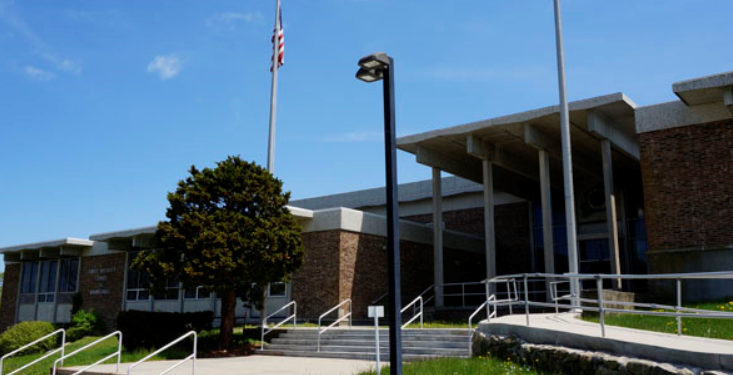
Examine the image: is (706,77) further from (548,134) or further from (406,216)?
(406,216)

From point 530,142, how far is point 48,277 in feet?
87.5

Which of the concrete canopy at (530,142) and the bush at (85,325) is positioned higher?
the concrete canopy at (530,142)

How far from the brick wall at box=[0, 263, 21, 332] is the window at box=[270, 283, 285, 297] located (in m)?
20.3

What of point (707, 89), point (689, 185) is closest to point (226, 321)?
point (689, 185)

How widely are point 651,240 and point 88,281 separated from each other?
1020 inches

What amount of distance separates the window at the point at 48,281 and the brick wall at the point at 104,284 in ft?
9.03

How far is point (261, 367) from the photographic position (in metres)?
14.1

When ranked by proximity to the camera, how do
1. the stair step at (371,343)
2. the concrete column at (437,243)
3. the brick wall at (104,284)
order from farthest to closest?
the brick wall at (104,284) → the concrete column at (437,243) → the stair step at (371,343)

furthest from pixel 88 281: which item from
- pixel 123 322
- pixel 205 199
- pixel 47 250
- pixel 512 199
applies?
pixel 512 199

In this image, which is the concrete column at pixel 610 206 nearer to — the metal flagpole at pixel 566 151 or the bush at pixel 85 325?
the metal flagpole at pixel 566 151

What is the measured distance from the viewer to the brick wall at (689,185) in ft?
58.7

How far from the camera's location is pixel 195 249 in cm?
1664

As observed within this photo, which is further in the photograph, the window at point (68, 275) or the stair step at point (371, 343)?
the window at point (68, 275)

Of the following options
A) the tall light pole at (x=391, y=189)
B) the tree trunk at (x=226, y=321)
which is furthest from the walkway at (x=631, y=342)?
the tree trunk at (x=226, y=321)
